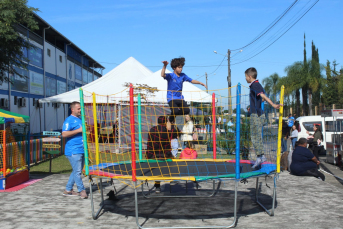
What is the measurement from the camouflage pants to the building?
14081 mm

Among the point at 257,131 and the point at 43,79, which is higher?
the point at 43,79

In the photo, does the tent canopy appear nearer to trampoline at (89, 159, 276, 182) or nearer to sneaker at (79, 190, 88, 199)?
sneaker at (79, 190, 88, 199)

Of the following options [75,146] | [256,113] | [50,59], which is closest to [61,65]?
[50,59]

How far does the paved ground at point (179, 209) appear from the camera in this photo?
15.9ft

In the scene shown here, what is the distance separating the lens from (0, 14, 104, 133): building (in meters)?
21.0

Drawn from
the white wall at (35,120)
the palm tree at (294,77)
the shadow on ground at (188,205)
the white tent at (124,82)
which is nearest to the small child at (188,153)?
the shadow on ground at (188,205)

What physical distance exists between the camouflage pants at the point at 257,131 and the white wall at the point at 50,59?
23109mm

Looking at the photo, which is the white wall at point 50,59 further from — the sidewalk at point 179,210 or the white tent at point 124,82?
the sidewalk at point 179,210

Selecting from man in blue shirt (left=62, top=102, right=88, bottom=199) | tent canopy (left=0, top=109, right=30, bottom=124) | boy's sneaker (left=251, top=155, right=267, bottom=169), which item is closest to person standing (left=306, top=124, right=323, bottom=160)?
boy's sneaker (left=251, top=155, right=267, bottom=169)

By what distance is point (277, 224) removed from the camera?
4762 millimetres

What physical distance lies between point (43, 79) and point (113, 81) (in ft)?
34.3

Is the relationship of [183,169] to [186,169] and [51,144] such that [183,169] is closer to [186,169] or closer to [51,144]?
[186,169]

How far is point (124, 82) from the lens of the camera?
55.1 feet

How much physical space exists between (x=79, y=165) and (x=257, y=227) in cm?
333
